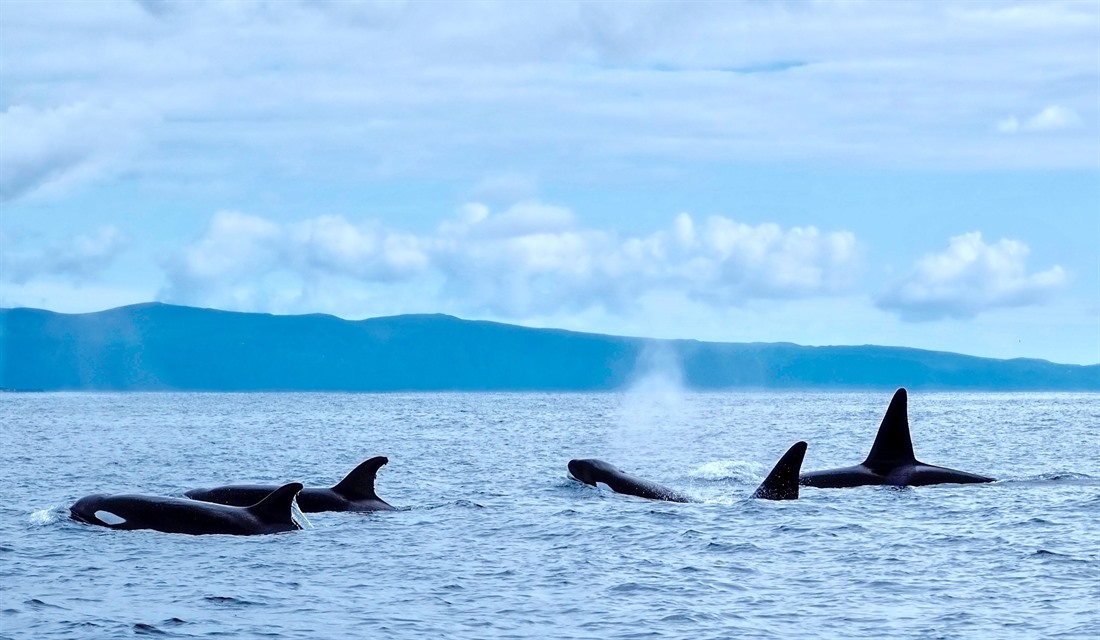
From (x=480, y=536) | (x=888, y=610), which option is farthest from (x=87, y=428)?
(x=888, y=610)

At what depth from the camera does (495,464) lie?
1736 inches

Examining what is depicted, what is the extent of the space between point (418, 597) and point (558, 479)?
703 inches

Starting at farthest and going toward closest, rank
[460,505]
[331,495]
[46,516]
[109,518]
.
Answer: [460,505] → [331,495] → [46,516] → [109,518]

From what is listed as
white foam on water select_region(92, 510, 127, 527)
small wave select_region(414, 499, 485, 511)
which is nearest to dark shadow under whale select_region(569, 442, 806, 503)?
small wave select_region(414, 499, 485, 511)

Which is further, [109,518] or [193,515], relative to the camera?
[109,518]

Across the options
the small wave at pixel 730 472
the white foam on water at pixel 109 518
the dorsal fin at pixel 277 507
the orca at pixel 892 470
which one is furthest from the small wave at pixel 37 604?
the small wave at pixel 730 472

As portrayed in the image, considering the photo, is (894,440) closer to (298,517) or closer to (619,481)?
(619,481)

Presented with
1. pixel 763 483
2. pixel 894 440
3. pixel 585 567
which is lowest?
pixel 585 567

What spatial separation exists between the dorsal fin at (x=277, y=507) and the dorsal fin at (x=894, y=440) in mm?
14031

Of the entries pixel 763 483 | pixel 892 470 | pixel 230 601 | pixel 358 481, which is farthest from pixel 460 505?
pixel 230 601

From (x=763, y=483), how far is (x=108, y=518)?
43.8ft

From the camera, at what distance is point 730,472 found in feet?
123

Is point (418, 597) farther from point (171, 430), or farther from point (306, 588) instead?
point (171, 430)

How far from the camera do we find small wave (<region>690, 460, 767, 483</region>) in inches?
1385
